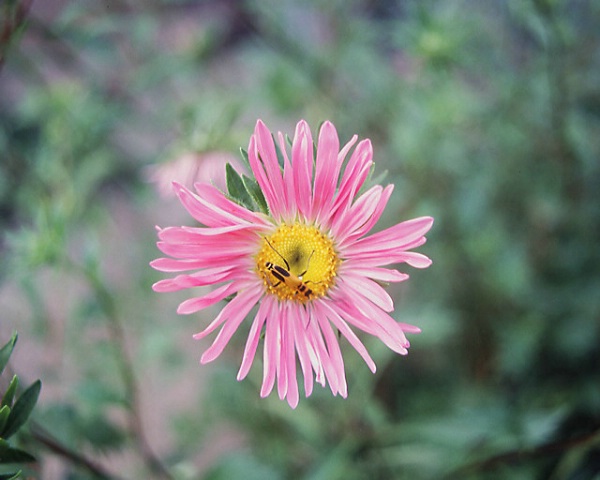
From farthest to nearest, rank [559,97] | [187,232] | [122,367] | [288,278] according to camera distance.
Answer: [559,97], [122,367], [288,278], [187,232]

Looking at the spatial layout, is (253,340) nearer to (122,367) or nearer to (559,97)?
(122,367)

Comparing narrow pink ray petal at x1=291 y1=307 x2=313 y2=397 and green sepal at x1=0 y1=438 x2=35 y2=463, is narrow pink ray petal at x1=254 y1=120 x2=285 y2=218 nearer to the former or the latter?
narrow pink ray petal at x1=291 y1=307 x2=313 y2=397


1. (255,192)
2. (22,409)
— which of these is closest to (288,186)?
(255,192)

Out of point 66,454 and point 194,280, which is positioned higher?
point 194,280

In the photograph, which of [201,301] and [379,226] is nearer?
[201,301]

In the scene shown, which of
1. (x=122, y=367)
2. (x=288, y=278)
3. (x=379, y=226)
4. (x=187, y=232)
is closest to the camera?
(x=187, y=232)

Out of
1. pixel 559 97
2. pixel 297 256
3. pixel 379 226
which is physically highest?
pixel 559 97

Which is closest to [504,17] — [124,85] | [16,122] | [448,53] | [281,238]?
[448,53]

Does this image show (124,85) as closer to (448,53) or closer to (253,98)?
(253,98)
